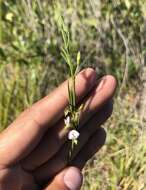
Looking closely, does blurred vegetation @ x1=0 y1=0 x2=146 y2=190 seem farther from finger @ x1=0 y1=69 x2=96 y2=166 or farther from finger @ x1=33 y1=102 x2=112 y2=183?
finger @ x1=0 y1=69 x2=96 y2=166

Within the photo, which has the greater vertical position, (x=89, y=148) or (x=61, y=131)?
(x=61, y=131)

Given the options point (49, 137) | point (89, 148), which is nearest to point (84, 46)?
point (89, 148)

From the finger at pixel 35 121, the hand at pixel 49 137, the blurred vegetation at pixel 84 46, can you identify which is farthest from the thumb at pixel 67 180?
the blurred vegetation at pixel 84 46

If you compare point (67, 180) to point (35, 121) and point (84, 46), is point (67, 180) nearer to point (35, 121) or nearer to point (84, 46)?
point (35, 121)

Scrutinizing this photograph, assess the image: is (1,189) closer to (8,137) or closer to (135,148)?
(8,137)

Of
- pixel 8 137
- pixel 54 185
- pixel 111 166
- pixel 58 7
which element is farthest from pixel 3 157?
pixel 58 7

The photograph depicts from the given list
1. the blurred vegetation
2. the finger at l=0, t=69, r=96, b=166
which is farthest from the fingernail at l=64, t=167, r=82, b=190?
the blurred vegetation
